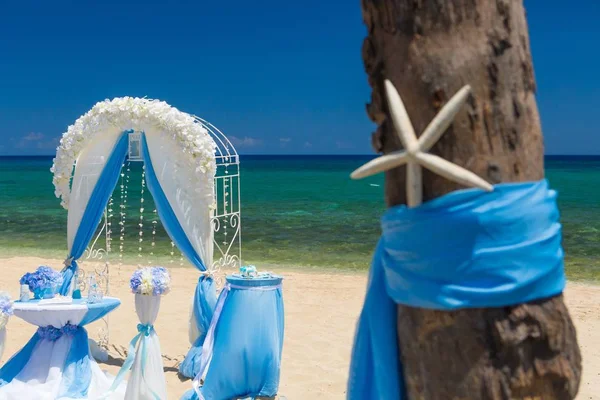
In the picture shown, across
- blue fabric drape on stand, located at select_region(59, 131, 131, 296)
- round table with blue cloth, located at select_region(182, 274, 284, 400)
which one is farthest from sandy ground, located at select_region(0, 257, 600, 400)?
blue fabric drape on stand, located at select_region(59, 131, 131, 296)

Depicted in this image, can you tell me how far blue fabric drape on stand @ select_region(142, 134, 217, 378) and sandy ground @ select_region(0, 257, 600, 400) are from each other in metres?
0.42

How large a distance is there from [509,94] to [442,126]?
8.5 inches

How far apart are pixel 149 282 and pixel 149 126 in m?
2.22

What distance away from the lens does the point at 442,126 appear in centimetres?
181

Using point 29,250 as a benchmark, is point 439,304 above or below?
above

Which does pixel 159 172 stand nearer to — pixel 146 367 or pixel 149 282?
pixel 149 282

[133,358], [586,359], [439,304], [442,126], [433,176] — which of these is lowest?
[586,359]

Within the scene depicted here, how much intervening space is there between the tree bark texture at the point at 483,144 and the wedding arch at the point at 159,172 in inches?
208

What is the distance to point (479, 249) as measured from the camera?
71.6 inches

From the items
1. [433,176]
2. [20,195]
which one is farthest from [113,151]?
[20,195]

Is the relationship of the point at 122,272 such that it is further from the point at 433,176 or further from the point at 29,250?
the point at 433,176

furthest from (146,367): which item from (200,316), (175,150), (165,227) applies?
(175,150)

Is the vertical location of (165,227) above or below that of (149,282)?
above

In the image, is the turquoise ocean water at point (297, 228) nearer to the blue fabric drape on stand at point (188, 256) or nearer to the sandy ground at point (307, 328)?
the sandy ground at point (307, 328)
